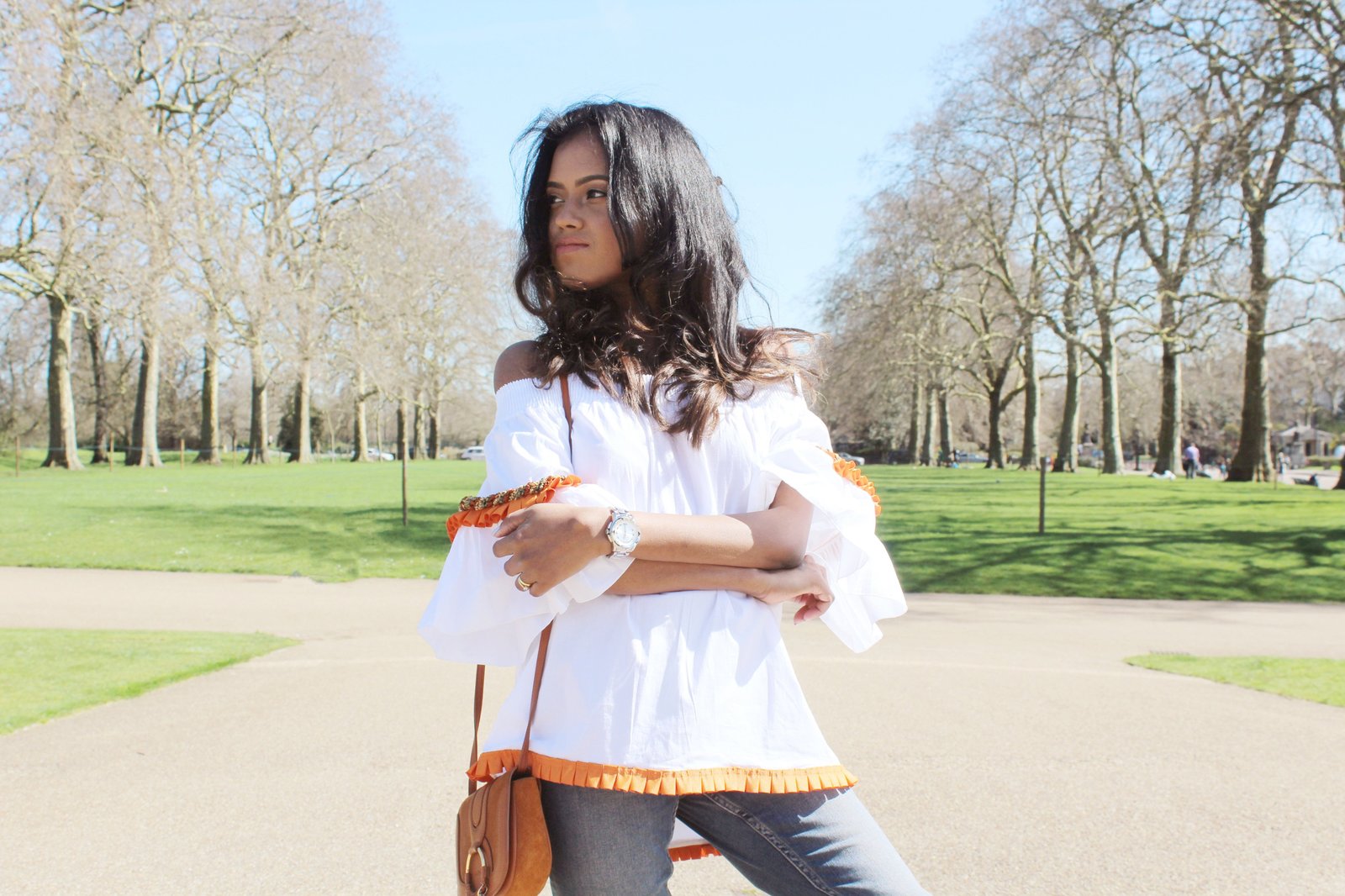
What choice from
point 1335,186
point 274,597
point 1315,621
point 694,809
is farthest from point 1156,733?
point 1335,186

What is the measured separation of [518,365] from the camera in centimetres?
182

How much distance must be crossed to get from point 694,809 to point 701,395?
66cm

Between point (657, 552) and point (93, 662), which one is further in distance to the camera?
point (93, 662)

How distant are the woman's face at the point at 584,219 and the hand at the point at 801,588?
61 centimetres

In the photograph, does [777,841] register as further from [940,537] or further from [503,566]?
[940,537]

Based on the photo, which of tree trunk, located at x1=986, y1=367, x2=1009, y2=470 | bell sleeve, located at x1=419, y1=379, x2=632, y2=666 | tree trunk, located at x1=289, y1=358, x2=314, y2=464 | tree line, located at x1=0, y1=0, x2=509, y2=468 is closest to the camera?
bell sleeve, located at x1=419, y1=379, x2=632, y2=666

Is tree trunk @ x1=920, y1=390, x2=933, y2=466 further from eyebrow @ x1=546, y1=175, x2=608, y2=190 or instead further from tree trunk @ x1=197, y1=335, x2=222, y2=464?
eyebrow @ x1=546, y1=175, x2=608, y2=190

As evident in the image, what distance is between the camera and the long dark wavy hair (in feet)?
5.77

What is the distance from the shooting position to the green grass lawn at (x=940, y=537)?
12.2 metres

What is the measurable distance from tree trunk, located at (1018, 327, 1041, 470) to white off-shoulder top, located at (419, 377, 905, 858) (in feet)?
115

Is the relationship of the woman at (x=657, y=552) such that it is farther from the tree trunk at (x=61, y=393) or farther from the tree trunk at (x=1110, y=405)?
the tree trunk at (x=1110, y=405)

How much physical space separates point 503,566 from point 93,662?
6.28 meters

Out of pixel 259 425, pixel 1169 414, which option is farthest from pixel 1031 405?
pixel 259 425

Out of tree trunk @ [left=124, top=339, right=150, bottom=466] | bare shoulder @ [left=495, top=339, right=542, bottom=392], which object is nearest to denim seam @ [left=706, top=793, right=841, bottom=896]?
bare shoulder @ [left=495, top=339, right=542, bottom=392]
